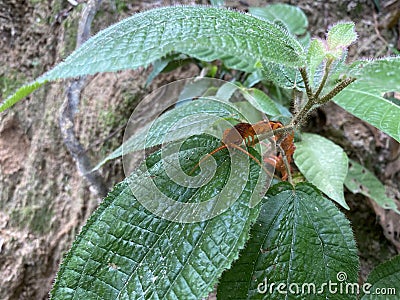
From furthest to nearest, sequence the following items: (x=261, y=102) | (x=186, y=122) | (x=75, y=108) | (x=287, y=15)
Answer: (x=287, y=15) → (x=75, y=108) → (x=261, y=102) → (x=186, y=122)

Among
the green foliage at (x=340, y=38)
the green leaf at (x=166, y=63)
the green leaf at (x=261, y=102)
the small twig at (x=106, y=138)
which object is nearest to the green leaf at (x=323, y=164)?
the green leaf at (x=261, y=102)

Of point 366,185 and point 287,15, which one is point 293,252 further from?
point 287,15

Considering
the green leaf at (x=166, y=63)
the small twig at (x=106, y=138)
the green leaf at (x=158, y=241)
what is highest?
the green leaf at (x=166, y=63)

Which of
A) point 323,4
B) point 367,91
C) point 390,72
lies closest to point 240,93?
point 367,91

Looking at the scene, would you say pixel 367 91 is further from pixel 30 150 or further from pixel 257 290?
pixel 30 150

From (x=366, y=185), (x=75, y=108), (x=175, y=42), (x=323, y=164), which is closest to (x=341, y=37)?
(x=175, y=42)

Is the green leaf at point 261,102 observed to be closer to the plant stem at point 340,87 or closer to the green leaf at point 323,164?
the green leaf at point 323,164
